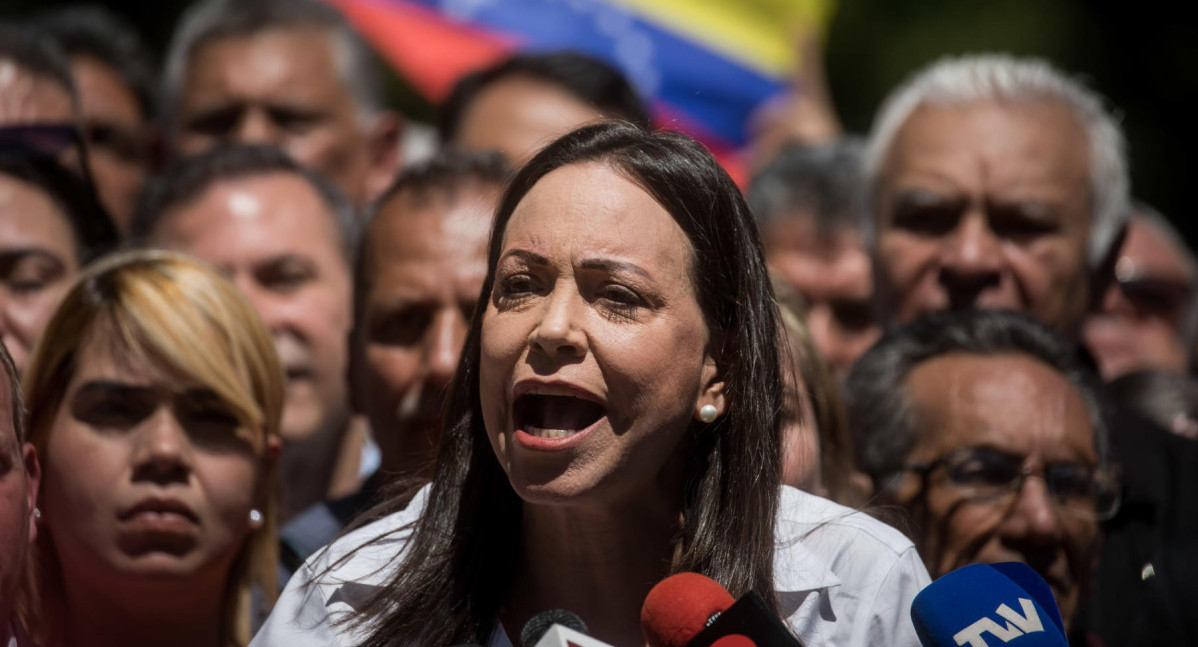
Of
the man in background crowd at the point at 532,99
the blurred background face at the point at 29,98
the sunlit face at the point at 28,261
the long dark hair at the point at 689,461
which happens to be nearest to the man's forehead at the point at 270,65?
the man in background crowd at the point at 532,99

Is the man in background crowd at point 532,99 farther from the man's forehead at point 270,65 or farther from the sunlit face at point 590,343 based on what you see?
the sunlit face at point 590,343

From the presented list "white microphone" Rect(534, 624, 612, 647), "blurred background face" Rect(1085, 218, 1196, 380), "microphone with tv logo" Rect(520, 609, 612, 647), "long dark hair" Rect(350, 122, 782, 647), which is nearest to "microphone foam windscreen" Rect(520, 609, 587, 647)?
"microphone with tv logo" Rect(520, 609, 612, 647)

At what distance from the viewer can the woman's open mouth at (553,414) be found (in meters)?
Answer: 2.76

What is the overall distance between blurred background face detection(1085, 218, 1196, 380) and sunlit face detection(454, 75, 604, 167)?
238 centimetres

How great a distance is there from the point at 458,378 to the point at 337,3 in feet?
16.8

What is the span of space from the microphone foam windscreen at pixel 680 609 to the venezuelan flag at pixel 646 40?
535 centimetres

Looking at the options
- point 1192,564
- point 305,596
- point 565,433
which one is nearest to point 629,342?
point 565,433

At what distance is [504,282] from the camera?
286 cm

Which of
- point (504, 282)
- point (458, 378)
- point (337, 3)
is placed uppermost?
point (337, 3)

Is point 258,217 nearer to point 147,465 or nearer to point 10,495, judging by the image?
point 147,465

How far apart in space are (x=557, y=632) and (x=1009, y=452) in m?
1.84

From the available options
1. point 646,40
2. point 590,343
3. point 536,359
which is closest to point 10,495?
point 536,359

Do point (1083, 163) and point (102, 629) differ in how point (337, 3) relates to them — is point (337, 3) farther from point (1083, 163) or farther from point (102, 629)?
point (102, 629)

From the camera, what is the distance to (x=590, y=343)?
2736 mm
